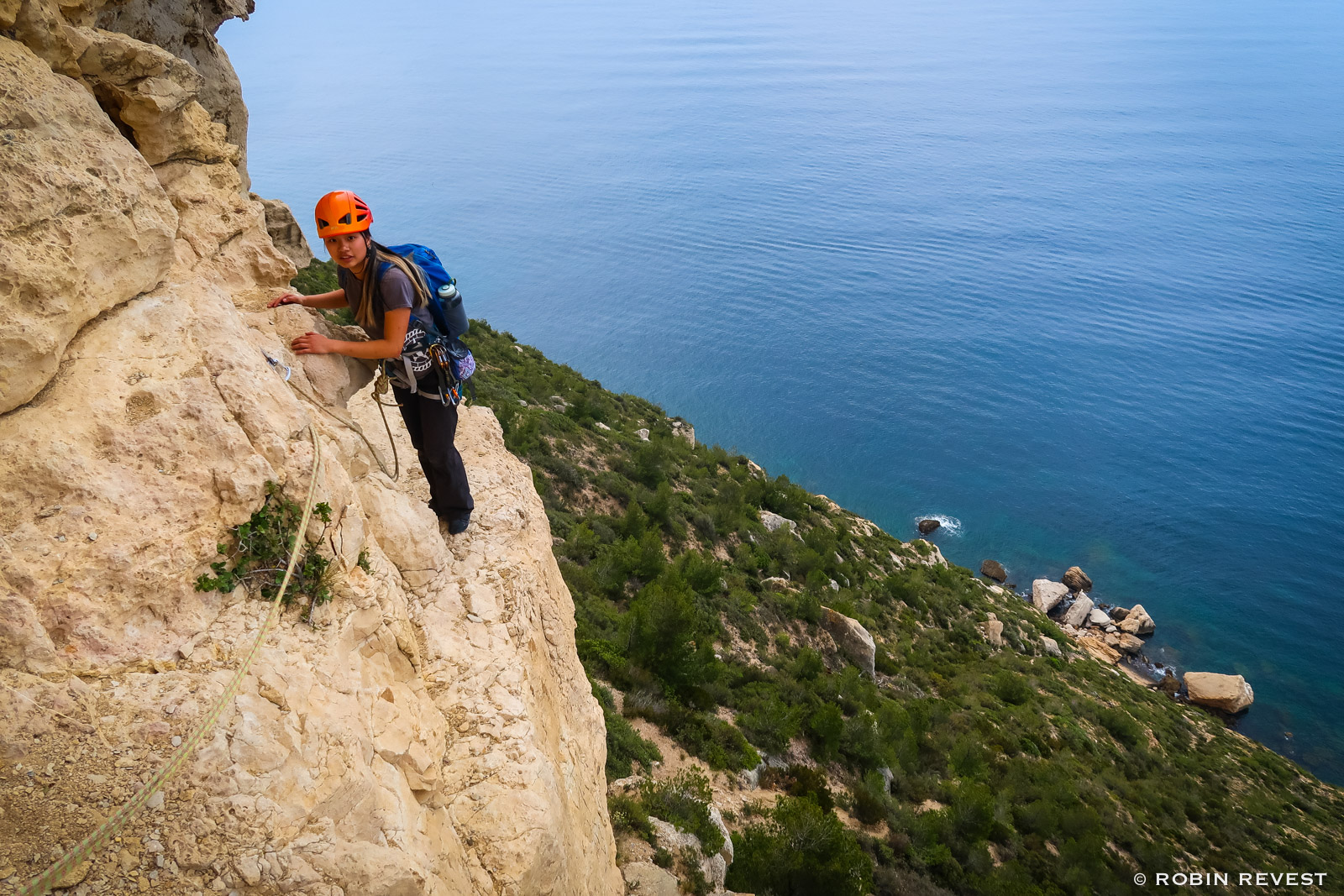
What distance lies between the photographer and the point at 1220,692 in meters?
34.0

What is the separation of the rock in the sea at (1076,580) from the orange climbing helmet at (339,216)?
156 feet

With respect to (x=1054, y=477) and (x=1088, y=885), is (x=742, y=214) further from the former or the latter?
(x=1088, y=885)

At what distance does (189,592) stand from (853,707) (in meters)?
16.1

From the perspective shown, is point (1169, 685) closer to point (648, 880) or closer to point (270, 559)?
point (648, 880)

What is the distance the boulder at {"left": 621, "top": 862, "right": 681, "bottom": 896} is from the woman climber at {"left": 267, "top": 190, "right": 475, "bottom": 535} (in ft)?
13.3

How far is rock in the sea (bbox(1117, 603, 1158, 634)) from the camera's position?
38.7 metres

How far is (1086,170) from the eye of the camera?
112750mm

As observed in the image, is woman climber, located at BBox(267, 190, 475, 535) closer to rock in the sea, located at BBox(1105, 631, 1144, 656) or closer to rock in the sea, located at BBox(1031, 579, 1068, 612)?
rock in the sea, located at BBox(1031, 579, 1068, 612)

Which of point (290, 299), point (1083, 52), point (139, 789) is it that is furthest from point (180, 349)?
point (1083, 52)

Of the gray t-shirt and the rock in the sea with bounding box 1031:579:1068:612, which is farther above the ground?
the gray t-shirt

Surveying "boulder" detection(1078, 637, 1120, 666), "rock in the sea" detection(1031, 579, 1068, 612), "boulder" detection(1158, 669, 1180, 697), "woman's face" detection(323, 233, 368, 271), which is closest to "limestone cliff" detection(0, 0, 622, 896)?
"woman's face" detection(323, 233, 368, 271)

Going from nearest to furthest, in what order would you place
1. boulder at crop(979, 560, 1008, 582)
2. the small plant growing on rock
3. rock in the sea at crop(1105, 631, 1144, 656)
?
the small plant growing on rock, rock in the sea at crop(1105, 631, 1144, 656), boulder at crop(979, 560, 1008, 582)

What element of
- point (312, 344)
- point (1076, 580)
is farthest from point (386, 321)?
point (1076, 580)

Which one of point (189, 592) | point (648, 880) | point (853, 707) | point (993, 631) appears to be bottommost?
point (993, 631)
